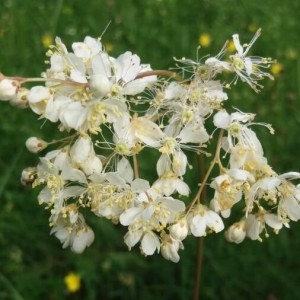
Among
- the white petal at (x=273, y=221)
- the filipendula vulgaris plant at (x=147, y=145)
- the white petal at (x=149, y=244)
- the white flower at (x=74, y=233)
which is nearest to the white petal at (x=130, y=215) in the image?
the filipendula vulgaris plant at (x=147, y=145)

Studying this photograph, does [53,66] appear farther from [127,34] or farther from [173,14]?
[173,14]

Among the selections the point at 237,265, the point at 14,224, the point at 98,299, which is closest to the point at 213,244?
the point at 237,265

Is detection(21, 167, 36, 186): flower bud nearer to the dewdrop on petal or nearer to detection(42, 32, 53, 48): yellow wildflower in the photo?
the dewdrop on petal

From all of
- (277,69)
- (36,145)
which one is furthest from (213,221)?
(277,69)

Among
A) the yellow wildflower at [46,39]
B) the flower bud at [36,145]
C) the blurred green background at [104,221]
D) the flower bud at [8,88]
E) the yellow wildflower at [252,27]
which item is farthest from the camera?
the yellow wildflower at [252,27]

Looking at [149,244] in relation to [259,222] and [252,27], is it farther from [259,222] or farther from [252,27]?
[252,27]

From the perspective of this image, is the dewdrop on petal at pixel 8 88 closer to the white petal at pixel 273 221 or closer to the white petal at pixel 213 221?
the white petal at pixel 213 221

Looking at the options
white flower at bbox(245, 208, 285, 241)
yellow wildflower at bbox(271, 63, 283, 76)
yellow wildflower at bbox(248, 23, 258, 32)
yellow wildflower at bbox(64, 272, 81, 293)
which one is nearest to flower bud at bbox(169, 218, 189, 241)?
white flower at bbox(245, 208, 285, 241)

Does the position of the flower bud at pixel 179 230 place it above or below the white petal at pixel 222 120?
below
